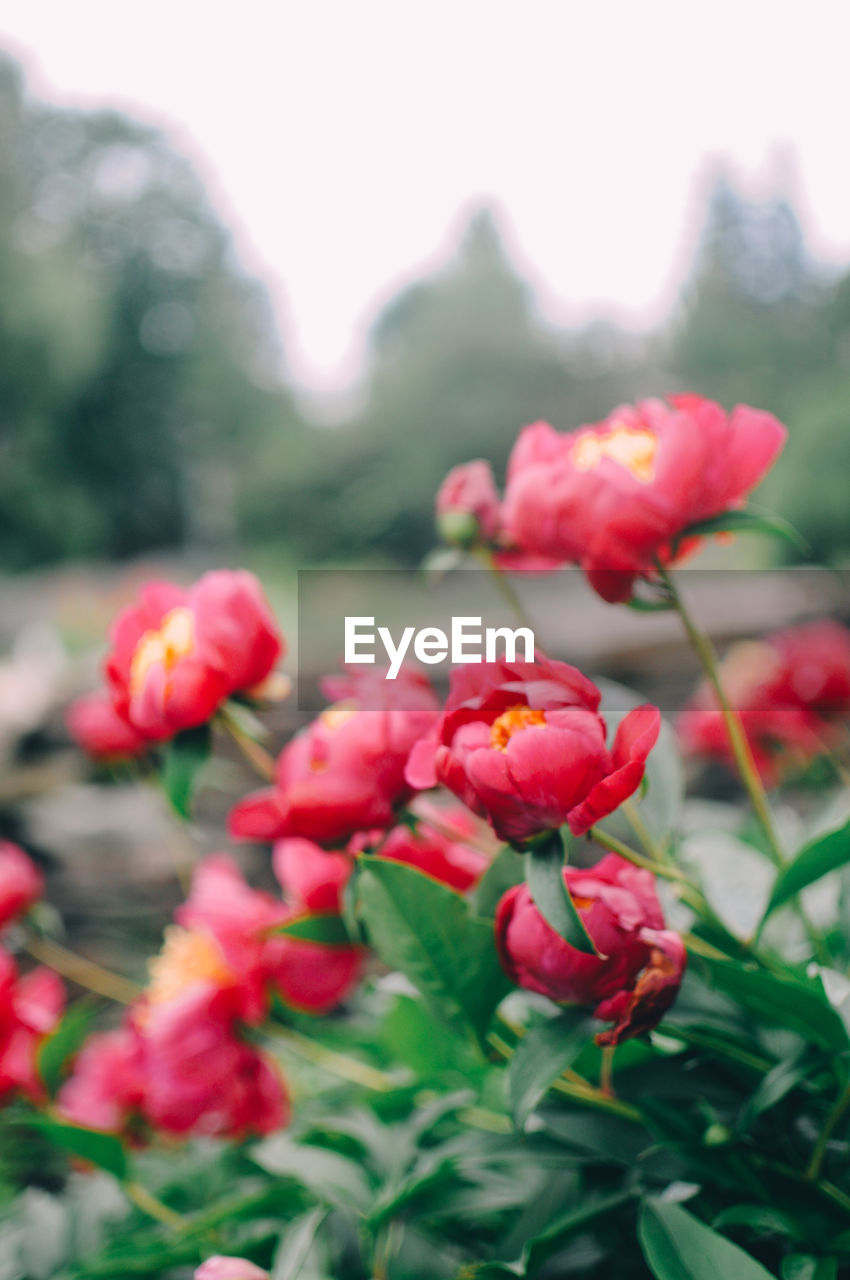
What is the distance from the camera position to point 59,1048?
1.40 ft

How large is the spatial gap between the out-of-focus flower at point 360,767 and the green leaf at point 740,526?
0.34 feet

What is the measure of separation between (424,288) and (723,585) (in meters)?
5.17

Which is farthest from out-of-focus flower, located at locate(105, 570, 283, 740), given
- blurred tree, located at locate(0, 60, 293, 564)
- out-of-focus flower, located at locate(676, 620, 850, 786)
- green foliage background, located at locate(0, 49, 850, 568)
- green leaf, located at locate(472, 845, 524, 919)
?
blurred tree, located at locate(0, 60, 293, 564)

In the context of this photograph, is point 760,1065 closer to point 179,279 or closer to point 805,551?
point 805,551

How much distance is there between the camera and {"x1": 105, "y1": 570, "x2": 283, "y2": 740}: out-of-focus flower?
0.99 ft

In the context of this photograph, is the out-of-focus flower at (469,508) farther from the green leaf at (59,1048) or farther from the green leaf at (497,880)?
the green leaf at (59,1048)

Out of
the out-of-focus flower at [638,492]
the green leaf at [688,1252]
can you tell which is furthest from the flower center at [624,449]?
the green leaf at [688,1252]

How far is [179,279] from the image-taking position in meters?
9.10

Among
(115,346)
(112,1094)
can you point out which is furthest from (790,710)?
(115,346)

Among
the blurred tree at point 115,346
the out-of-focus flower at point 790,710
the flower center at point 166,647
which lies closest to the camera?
the flower center at point 166,647

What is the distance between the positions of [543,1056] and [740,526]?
172mm

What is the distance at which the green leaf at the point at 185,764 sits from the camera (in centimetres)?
31

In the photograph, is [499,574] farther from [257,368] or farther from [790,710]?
[257,368]

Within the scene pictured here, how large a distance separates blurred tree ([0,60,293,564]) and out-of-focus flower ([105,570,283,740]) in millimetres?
5655
